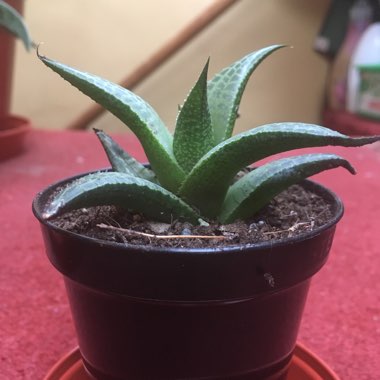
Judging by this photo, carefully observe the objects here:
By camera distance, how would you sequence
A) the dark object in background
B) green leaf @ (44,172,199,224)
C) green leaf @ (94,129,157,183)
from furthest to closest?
the dark object in background → green leaf @ (94,129,157,183) → green leaf @ (44,172,199,224)

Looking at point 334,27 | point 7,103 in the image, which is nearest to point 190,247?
point 7,103

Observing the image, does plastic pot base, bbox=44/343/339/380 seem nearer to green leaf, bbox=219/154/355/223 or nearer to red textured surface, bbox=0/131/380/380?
red textured surface, bbox=0/131/380/380

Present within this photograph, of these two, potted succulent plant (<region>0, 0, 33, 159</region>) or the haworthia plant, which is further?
potted succulent plant (<region>0, 0, 33, 159</region>)

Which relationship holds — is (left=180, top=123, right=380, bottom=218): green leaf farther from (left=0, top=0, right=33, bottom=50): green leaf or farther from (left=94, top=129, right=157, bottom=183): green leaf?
(left=0, top=0, right=33, bottom=50): green leaf

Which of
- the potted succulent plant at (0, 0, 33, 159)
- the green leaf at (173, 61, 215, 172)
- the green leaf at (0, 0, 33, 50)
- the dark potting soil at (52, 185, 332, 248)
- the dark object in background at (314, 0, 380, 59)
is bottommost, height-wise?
the potted succulent plant at (0, 0, 33, 159)

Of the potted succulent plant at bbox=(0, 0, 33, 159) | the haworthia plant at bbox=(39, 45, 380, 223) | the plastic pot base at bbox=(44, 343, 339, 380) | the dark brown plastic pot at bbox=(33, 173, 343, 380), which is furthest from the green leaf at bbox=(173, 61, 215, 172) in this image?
the potted succulent plant at bbox=(0, 0, 33, 159)

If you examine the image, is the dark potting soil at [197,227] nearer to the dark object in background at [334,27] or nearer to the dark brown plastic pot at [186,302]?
the dark brown plastic pot at [186,302]

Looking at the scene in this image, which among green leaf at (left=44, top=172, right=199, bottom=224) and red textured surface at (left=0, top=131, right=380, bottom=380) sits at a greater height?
green leaf at (left=44, top=172, right=199, bottom=224)

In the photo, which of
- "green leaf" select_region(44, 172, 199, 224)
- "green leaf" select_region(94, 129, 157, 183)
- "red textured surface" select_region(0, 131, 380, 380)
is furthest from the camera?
"red textured surface" select_region(0, 131, 380, 380)
